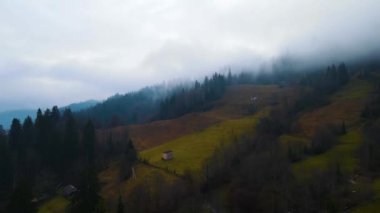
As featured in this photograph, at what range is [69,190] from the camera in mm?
101750

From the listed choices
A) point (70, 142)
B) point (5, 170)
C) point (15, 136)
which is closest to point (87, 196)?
point (5, 170)

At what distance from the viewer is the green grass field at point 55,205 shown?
91.6 metres

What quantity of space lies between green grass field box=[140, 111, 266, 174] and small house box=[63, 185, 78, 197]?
24.9 meters

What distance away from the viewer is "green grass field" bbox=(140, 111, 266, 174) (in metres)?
116

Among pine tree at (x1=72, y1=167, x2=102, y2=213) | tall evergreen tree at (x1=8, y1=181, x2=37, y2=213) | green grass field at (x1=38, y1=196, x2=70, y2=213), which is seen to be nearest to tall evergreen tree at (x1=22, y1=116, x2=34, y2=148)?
green grass field at (x1=38, y1=196, x2=70, y2=213)

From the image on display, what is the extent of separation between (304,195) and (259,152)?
24241 millimetres

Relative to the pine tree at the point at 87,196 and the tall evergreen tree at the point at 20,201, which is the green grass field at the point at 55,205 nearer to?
the tall evergreen tree at the point at 20,201

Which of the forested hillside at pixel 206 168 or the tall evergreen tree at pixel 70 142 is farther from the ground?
the tall evergreen tree at pixel 70 142

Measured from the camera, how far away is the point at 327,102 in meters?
177

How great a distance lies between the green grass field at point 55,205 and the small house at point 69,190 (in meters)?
1.45

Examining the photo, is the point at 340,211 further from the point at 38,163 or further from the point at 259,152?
the point at 38,163

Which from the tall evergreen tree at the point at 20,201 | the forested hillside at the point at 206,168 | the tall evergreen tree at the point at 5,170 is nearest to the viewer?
the tall evergreen tree at the point at 20,201

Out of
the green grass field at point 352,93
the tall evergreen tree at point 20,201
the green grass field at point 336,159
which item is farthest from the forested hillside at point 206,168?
the green grass field at point 352,93

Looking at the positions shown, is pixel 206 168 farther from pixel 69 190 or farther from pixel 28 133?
pixel 28 133
